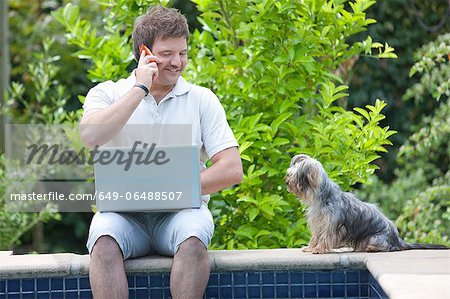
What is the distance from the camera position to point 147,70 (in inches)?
143

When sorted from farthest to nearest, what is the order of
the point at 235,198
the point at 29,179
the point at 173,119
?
the point at 29,179 → the point at 235,198 → the point at 173,119

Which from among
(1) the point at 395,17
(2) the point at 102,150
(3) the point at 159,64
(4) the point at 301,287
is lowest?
(4) the point at 301,287

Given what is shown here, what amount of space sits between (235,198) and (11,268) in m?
1.28

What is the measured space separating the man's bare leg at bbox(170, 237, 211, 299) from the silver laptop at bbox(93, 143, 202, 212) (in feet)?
0.74

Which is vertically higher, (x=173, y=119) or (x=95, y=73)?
(x=95, y=73)

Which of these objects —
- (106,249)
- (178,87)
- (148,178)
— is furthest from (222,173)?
(106,249)

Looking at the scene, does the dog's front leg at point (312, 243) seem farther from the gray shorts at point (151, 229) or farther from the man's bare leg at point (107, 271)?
the man's bare leg at point (107, 271)

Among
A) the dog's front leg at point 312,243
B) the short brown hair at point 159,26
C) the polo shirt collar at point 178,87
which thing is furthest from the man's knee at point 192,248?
A: the short brown hair at point 159,26

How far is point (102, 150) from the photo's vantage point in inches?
139

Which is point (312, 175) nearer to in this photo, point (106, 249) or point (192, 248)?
point (192, 248)

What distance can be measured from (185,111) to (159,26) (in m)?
0.37

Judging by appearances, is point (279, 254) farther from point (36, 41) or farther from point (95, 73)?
point (36, 41)

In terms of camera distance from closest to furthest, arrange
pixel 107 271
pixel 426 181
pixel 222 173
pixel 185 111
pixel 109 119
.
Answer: pixel 107 271, pixel 109 119, pixel 222 173, pixel 185 111, pixel 426 181

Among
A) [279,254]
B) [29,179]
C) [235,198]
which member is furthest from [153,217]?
[29,179]
